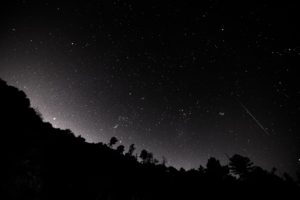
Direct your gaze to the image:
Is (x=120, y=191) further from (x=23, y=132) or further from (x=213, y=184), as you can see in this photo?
(x=213, y=184)

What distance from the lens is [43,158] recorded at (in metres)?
27.2

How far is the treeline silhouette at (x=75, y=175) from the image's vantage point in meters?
23.0

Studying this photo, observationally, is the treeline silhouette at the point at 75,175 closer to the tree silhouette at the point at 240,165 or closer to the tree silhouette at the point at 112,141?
the tree silhouette at the point at 240,165

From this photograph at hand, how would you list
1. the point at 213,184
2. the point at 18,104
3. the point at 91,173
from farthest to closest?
the point at 213,184 < the point at 91,173 < the point at 18,104

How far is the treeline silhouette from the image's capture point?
2295 cm

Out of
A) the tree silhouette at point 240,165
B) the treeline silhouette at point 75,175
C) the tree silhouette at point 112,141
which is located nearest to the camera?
the treeline silhouette at point 75,175

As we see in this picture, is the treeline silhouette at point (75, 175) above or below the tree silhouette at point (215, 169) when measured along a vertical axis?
below

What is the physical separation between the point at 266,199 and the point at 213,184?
10215 millimetres

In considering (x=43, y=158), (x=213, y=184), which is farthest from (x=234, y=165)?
(x=43, y=158)

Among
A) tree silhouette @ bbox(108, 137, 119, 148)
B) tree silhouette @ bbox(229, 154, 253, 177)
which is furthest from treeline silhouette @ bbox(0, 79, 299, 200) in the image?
tree silhouette @ bbox(108, 137, 119, 148)

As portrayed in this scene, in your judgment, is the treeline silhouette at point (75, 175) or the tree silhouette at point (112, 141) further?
the tree silhouette at point (112, 141)

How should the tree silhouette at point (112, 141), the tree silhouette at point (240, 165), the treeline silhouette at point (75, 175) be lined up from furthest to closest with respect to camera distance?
the tree silhouette at point (112, 141), the tree silhouette at point (240, 165), the treeline silhouette at point (75, 175)

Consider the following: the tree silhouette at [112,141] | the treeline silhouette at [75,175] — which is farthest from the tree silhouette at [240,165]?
the tree silhouette at [112,141]

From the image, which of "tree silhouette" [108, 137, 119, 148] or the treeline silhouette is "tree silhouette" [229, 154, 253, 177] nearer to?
the treeline silhouette
